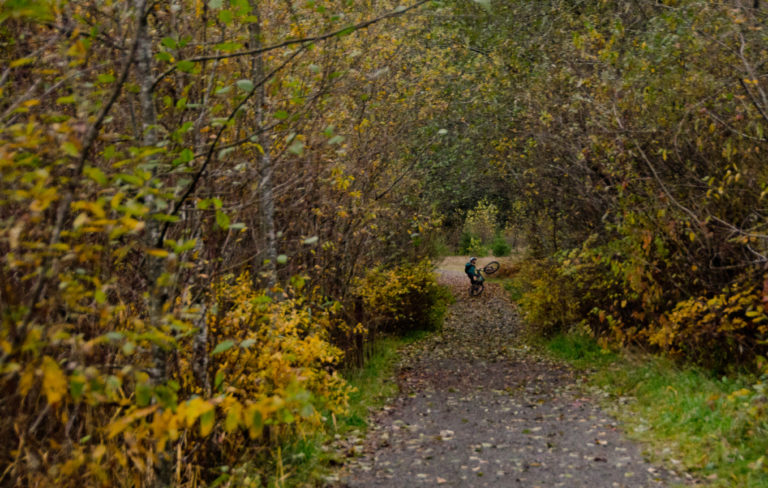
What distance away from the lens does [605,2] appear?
459 inches

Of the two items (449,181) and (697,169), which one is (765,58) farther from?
(449,181)

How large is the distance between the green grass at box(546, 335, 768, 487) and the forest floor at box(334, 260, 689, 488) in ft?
0.89

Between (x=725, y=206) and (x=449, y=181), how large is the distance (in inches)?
447

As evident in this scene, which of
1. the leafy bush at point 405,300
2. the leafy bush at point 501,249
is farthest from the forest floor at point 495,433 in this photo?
the leafy bush at point 501,249

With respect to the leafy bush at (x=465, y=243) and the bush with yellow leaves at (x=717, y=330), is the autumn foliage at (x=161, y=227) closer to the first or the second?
the bush with yellow leaves at (x=717, y=330)

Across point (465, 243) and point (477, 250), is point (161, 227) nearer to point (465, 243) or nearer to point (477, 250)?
point (477, 250)

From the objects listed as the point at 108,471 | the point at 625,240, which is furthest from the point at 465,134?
the point at 108,471

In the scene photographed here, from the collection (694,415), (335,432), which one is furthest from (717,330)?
A: (335,432)

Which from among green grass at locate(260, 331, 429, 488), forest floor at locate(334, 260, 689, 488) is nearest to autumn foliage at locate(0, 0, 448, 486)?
green grass at locate(260, 331, 429, 488)

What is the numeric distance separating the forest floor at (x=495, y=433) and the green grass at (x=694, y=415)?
10.7 inches

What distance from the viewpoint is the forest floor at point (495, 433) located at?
625 cm

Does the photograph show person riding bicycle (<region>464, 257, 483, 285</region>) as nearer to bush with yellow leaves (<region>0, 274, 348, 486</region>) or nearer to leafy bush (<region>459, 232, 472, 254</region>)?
leafy bush (<region>459, 232, 472, 254</region>)

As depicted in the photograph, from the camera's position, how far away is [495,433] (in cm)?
793

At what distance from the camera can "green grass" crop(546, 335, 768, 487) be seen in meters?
5.65
